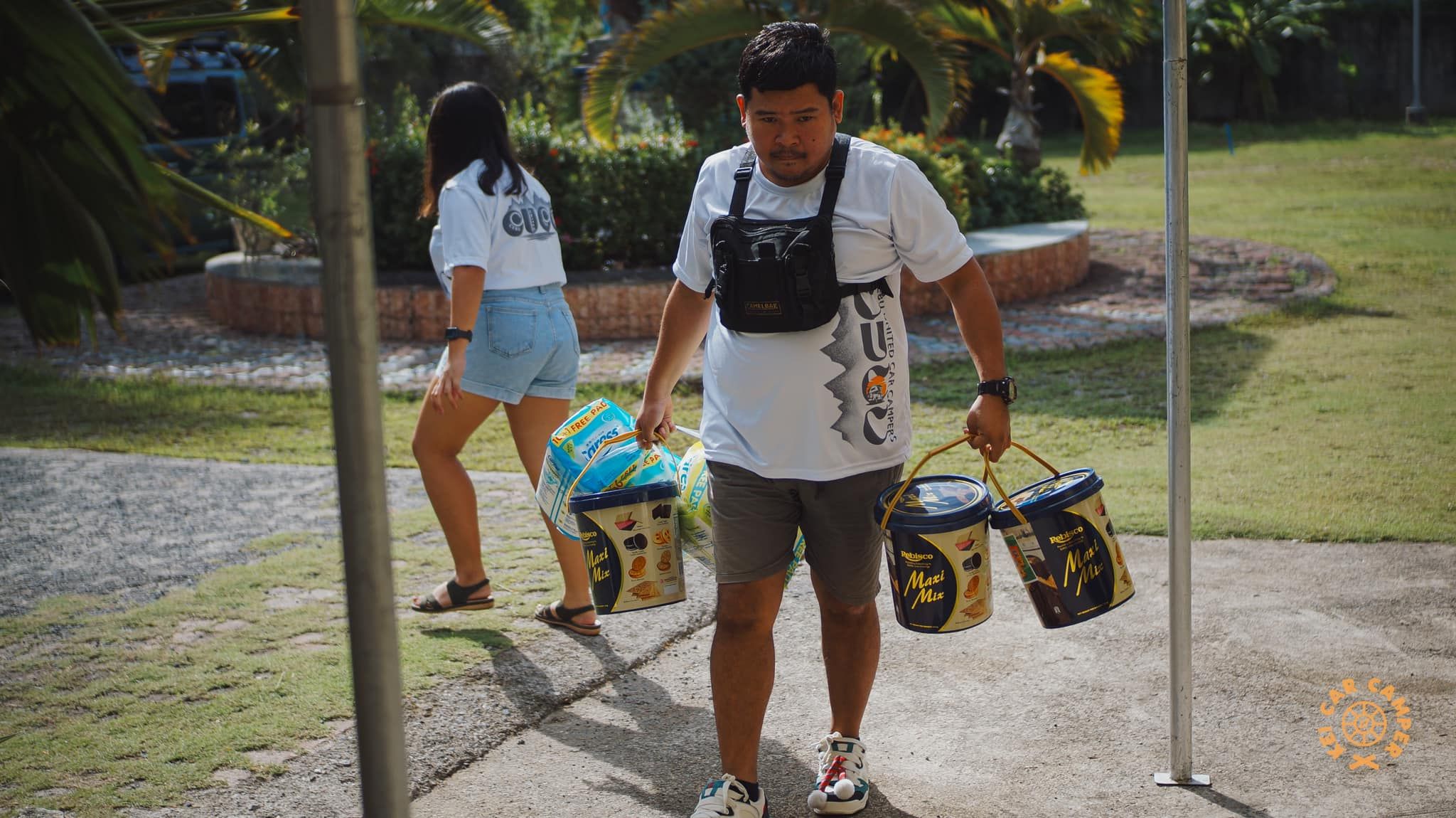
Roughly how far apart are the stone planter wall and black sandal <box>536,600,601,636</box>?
5150 mm

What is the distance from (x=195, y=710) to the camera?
3.81 meters

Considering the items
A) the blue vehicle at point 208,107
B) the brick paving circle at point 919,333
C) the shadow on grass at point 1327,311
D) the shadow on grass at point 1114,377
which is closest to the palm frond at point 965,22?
the brick paving circle at point 919,333

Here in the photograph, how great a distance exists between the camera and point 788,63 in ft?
9.35

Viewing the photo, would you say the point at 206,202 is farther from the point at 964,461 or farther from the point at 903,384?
the point at 964,461

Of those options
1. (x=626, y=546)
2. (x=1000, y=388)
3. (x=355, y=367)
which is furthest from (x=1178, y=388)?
(x=355, y=367)

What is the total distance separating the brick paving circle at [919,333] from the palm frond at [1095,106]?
3.34ft

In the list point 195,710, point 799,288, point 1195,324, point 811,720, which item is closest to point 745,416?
point 799,288

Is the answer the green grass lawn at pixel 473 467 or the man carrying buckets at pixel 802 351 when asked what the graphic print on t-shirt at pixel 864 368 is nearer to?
the man carrying buckets at pixel 802 351

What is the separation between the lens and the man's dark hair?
112 inches

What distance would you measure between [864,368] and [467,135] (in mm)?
1894

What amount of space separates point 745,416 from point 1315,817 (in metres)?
1.56

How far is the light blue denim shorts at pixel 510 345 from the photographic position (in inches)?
168

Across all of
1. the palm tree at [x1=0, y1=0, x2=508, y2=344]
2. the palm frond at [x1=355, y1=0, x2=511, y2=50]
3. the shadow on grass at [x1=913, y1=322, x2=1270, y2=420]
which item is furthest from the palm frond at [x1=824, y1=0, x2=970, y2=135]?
the palm tree at [x1=0, y1=0, x2=508, y2=344]

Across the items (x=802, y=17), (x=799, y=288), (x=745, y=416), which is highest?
(x=802, y=17)
